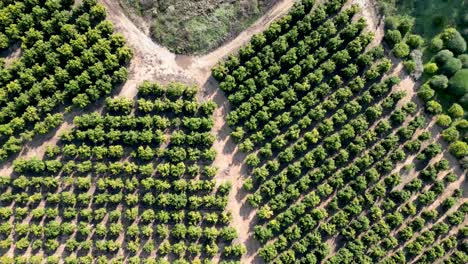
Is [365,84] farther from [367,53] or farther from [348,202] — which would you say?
[348,202]

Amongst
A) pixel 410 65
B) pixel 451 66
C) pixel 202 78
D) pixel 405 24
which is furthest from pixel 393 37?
pixel 202 78

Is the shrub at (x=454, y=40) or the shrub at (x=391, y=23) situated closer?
the shrub at (x=391, y=23)

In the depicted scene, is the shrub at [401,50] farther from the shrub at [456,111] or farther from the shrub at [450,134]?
the shrub at [450,134]

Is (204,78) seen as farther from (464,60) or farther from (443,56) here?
(464,60)

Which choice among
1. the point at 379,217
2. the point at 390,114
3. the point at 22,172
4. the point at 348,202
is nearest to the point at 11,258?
the point at 22,172

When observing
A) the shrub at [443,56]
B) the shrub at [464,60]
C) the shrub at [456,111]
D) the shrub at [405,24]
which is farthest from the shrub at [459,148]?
the shrub at [405,24]

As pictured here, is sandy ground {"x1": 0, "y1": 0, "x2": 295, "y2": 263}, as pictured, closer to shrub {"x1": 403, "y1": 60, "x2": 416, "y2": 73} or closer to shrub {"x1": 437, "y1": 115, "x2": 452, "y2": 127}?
shrub {"x1": 403, "y1": 60, "x2": 416, "y2": 73}

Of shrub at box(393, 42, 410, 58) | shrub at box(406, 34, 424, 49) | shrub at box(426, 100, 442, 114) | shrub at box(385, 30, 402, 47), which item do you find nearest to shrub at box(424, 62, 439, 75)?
shrub at box(406, 34, 424, 49)
